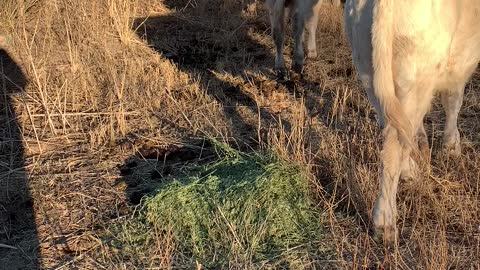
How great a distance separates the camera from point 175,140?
498cm

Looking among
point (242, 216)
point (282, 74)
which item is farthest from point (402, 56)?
point (282, 74)

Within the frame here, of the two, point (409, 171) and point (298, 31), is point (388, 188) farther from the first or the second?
point (298, 31)

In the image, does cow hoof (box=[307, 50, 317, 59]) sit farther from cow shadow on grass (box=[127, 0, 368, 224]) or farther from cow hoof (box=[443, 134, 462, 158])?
cow hoof (box=[443, 134, 462, 158])

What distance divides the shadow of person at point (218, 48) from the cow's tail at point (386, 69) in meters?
1.76

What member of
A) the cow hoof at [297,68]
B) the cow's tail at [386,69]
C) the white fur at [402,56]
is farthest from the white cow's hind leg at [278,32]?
the cow's tail at [386,69]

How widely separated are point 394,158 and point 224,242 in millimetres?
1040

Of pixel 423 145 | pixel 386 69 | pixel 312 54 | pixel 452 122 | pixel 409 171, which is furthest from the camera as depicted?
pixel 312 54

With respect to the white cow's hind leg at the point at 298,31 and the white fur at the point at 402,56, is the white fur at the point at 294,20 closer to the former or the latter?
the white cow's hind leg at the point at 298,31

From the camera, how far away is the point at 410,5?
315 cm

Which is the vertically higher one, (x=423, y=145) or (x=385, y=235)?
(x=423, y=145)

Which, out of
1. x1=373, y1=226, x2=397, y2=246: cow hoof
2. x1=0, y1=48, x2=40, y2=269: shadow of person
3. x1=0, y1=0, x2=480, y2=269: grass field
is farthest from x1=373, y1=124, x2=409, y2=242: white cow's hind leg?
x1=0, y1=48, x2=40, y2=269: shadow of person

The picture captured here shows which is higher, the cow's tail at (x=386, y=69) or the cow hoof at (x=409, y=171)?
the cow's tail at (x=386, y=69)

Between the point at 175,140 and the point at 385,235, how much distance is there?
2.02 metres

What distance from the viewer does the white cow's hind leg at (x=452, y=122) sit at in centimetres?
447
